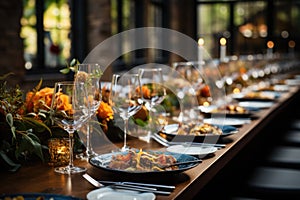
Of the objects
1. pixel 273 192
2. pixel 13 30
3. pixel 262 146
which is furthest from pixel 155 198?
pixel 13 30

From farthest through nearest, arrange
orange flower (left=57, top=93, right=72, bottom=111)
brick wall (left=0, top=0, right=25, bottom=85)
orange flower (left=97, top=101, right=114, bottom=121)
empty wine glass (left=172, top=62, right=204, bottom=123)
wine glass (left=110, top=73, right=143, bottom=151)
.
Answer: brick wall (left=0, top=0, right=25, bottom=85) → empty wine glass (left=172, top=62, right=204, bottom=123) → orange flower (left=97, top=101, right=114, bottom=121) → wine glass (left=110, top=73, right=143, bottom=151) → orange flower (left=57, top=93, right=72, bottom=111)

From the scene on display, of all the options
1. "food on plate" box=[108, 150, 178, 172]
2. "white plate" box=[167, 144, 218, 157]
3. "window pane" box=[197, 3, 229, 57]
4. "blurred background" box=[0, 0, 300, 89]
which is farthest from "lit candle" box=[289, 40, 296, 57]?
"food on plate" box=[108, 150, 178, 172]

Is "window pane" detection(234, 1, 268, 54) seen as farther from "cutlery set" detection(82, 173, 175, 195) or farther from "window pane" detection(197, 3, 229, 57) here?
"cutlery set" detection(82, 173, 175, 195)

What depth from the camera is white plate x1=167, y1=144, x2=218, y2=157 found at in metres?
1.65

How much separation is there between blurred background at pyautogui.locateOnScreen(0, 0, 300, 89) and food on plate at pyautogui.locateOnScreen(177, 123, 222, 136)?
1.75ft

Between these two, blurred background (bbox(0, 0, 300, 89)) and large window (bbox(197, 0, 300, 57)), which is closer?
blurred background (bbox(0, 0, 300, 89))

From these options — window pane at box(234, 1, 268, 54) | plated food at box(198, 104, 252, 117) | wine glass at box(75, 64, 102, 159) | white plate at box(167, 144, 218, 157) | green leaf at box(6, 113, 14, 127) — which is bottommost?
white plate at box(167, 144, 218, 157)

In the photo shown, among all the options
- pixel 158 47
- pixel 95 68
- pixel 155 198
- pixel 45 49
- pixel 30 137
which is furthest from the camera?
pixel 158 47

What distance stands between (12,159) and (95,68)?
37 cm

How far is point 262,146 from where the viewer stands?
407 centimetres

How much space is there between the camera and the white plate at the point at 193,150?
1654 mm

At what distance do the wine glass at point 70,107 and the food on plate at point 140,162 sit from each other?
0.12 meters

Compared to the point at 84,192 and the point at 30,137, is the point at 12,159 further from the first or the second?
the point at 84,192

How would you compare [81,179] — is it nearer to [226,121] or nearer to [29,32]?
[226,121]
